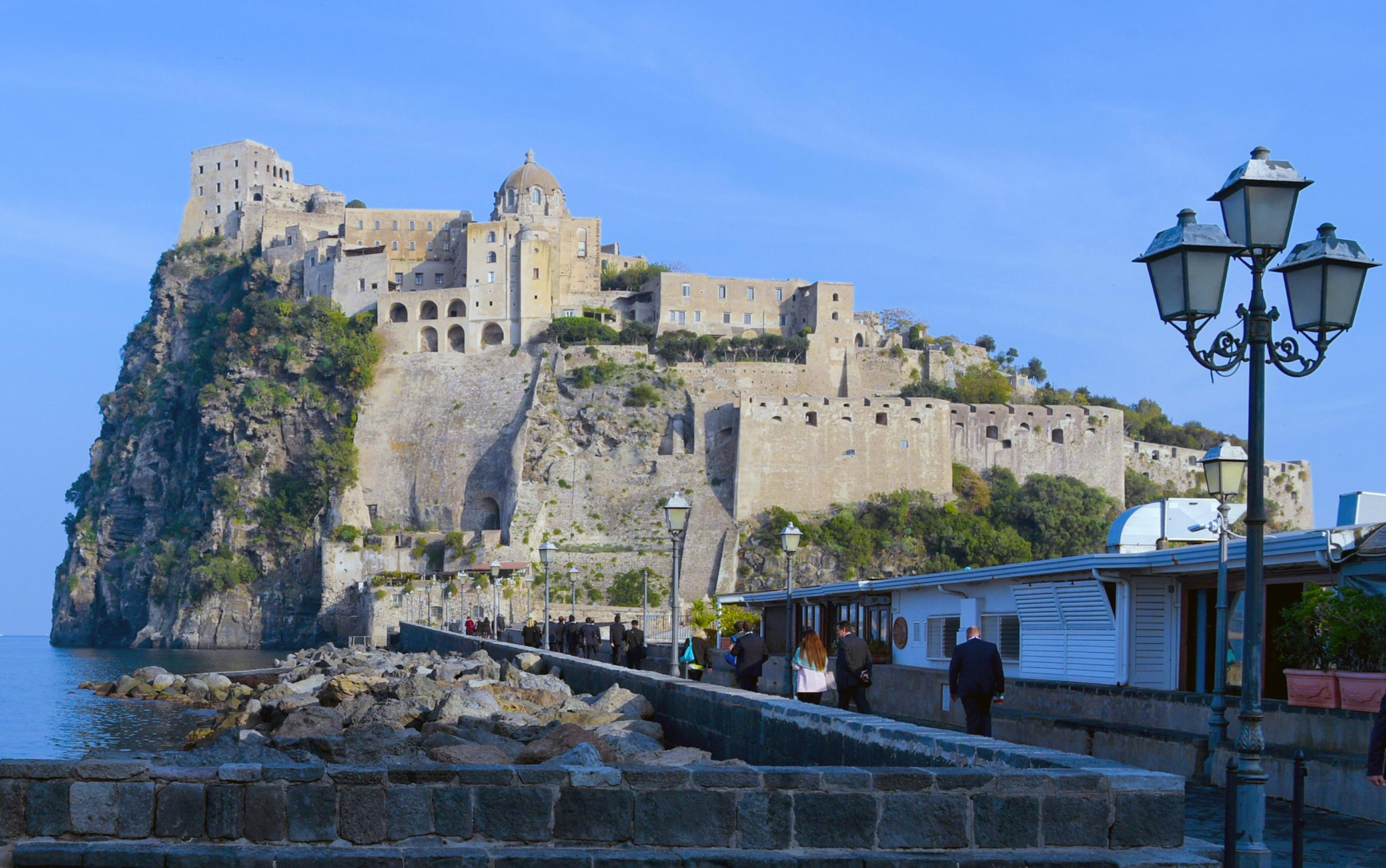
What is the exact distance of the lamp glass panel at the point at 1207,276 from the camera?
23.8 ft

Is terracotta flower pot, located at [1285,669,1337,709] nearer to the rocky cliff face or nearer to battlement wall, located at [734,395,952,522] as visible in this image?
battlement wall, located at [734,395,952,522]

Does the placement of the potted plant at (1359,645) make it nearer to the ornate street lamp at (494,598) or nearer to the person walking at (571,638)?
the person walking at (571,638)

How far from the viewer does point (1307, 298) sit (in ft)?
25.0

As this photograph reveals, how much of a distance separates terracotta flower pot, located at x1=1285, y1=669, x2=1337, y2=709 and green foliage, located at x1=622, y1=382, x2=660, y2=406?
177 feet

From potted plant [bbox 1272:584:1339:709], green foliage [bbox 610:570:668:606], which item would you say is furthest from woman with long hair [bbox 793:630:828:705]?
green foliage [bbox 610:570:668:606]

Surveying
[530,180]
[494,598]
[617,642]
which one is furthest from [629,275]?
[617,642]

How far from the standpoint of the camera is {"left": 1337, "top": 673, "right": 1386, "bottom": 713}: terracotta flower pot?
419 inches

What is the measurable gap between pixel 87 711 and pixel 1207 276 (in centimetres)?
3399

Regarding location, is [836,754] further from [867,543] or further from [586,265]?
[586,265]

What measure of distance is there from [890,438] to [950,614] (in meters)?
44.8

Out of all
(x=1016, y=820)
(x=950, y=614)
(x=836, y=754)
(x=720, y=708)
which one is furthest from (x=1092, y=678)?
(x=1016, y=820)

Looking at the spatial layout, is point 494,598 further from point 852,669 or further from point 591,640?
point 852,669

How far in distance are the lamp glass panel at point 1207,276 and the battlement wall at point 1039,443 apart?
6055 centimetres

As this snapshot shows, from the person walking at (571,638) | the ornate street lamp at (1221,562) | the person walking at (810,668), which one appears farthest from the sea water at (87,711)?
the ornate street lamp at (1221,562)
